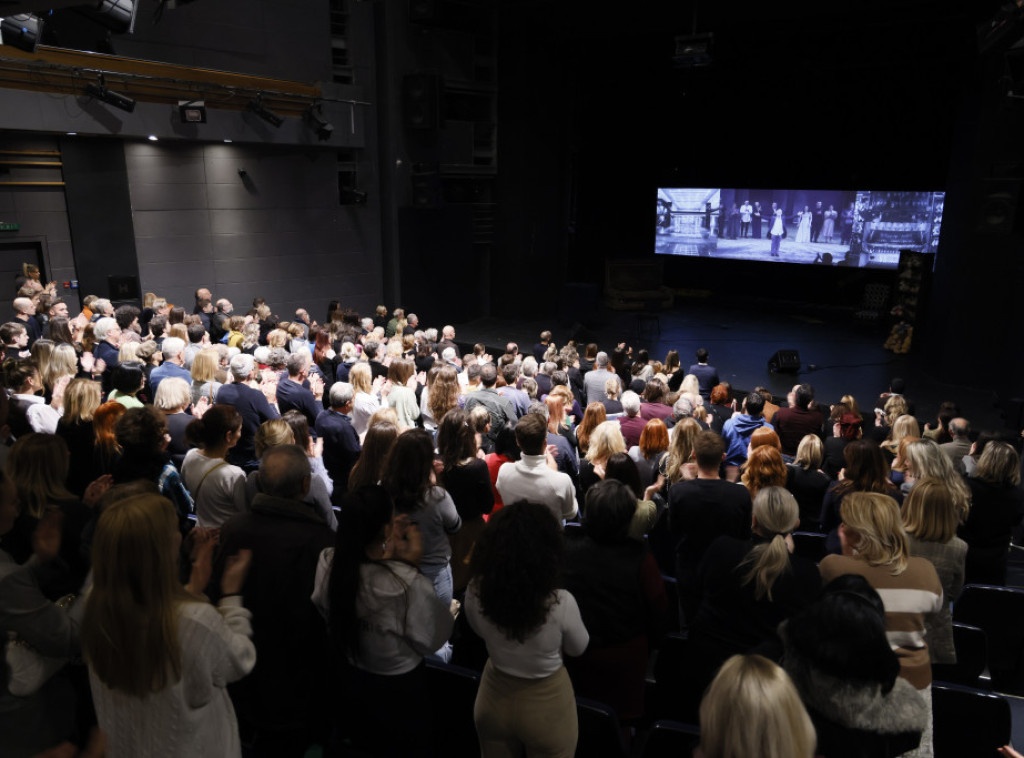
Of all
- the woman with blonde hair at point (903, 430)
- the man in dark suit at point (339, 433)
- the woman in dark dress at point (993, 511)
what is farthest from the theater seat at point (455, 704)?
the woman with blonde hair at point (903, 430)

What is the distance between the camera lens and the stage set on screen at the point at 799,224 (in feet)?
47.4

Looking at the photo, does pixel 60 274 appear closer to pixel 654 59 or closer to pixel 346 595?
pixel 346 595

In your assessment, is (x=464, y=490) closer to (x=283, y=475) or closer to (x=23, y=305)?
(x=283, y=475)

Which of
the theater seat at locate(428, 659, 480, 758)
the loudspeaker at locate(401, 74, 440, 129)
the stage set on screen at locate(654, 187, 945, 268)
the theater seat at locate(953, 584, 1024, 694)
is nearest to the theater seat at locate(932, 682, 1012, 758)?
the theater seat at locate(953, 584, 1024, 694)

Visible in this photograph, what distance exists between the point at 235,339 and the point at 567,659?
231 inches

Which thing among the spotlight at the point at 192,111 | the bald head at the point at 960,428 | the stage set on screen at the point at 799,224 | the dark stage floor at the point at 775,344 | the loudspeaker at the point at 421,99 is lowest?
the dark stage floor at the point at 775,344

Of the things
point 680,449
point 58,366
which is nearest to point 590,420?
point 680,449

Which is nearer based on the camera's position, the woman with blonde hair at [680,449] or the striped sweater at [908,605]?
the striped sweater at [908,605]

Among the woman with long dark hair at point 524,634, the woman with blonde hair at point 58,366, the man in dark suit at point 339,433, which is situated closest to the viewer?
the woman with long dark hair at point 524,634

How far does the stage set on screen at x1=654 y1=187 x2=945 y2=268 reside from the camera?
1445 cm

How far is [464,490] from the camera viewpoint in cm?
347

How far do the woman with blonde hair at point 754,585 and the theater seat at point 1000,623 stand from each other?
125 cm

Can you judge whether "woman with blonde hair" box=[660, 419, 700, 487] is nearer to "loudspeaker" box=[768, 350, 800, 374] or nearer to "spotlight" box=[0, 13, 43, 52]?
"spotlight" box=[0, 13, 43, 52]

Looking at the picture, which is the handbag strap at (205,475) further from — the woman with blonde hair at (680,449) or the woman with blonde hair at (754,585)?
the woman with blonde hair at (680,449)
